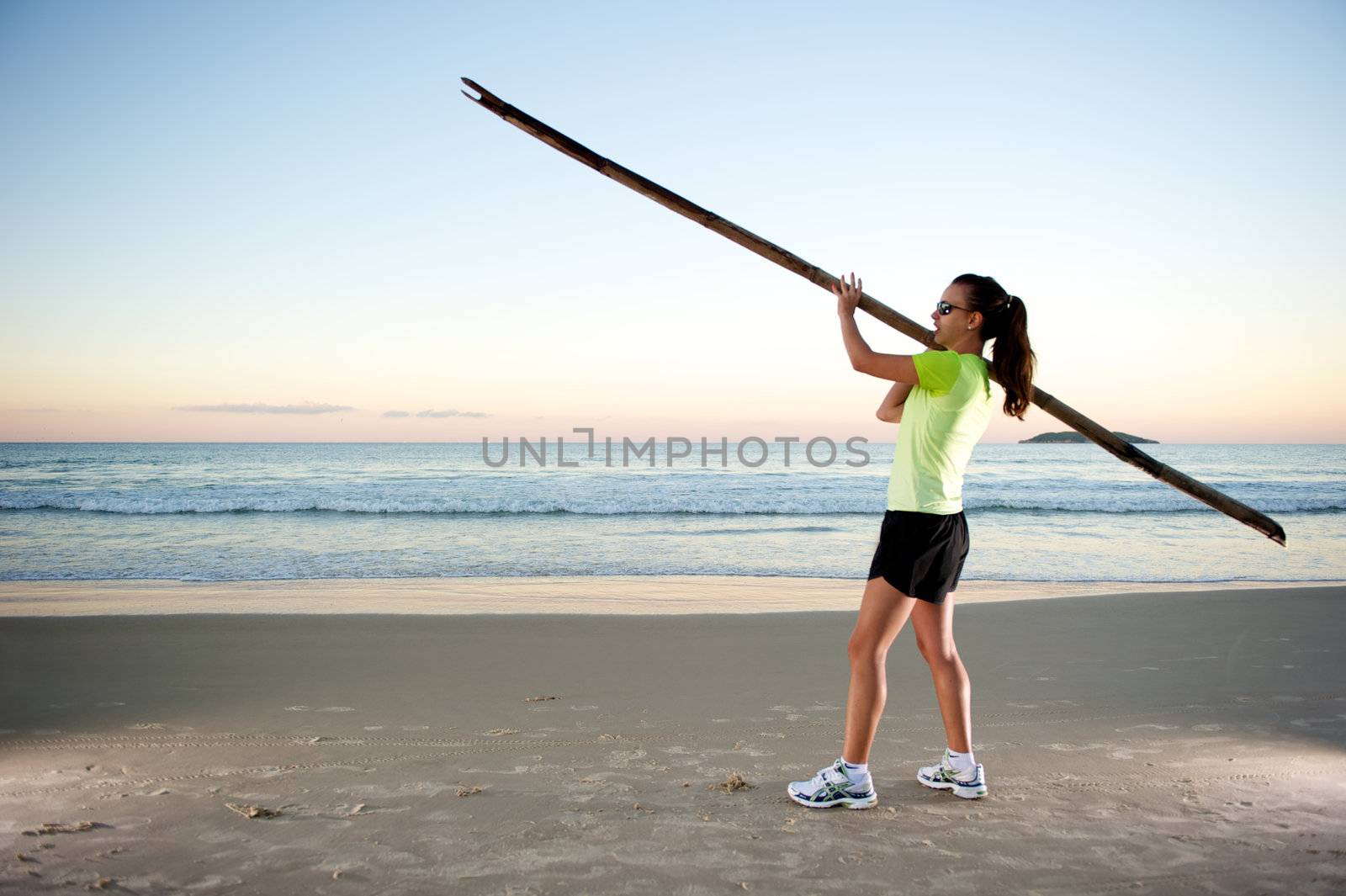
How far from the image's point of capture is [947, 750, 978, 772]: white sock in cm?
291

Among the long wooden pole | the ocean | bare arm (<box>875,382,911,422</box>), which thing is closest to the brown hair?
the long wooden pole

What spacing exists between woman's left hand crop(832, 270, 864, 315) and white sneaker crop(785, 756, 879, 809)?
1.57m

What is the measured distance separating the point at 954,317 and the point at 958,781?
165 cm

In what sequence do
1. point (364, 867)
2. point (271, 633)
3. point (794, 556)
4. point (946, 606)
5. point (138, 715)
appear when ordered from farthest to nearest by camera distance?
1. point (794, 556)
2. point (271, 633)
3. point (138, 715)
4. point (946, 606)
5. point (364, 867)

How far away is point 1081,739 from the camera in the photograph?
12.2 ft

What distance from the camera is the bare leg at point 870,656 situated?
272 cm

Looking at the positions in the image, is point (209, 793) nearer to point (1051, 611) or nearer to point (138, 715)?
point (138, 715)

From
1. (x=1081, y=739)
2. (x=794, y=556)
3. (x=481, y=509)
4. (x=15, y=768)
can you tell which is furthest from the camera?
(x=481, y=509)

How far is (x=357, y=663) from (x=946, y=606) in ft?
12.4

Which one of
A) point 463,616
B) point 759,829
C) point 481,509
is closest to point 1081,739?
point 759,829

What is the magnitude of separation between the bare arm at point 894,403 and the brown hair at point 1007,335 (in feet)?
1.00

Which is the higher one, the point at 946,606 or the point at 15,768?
the point at 946,606

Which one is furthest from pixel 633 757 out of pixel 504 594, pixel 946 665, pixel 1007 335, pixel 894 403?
pixel 504 594

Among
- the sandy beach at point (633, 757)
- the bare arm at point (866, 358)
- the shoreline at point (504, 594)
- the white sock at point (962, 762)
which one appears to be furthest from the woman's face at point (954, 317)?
the shoreline at point (504, 594)
